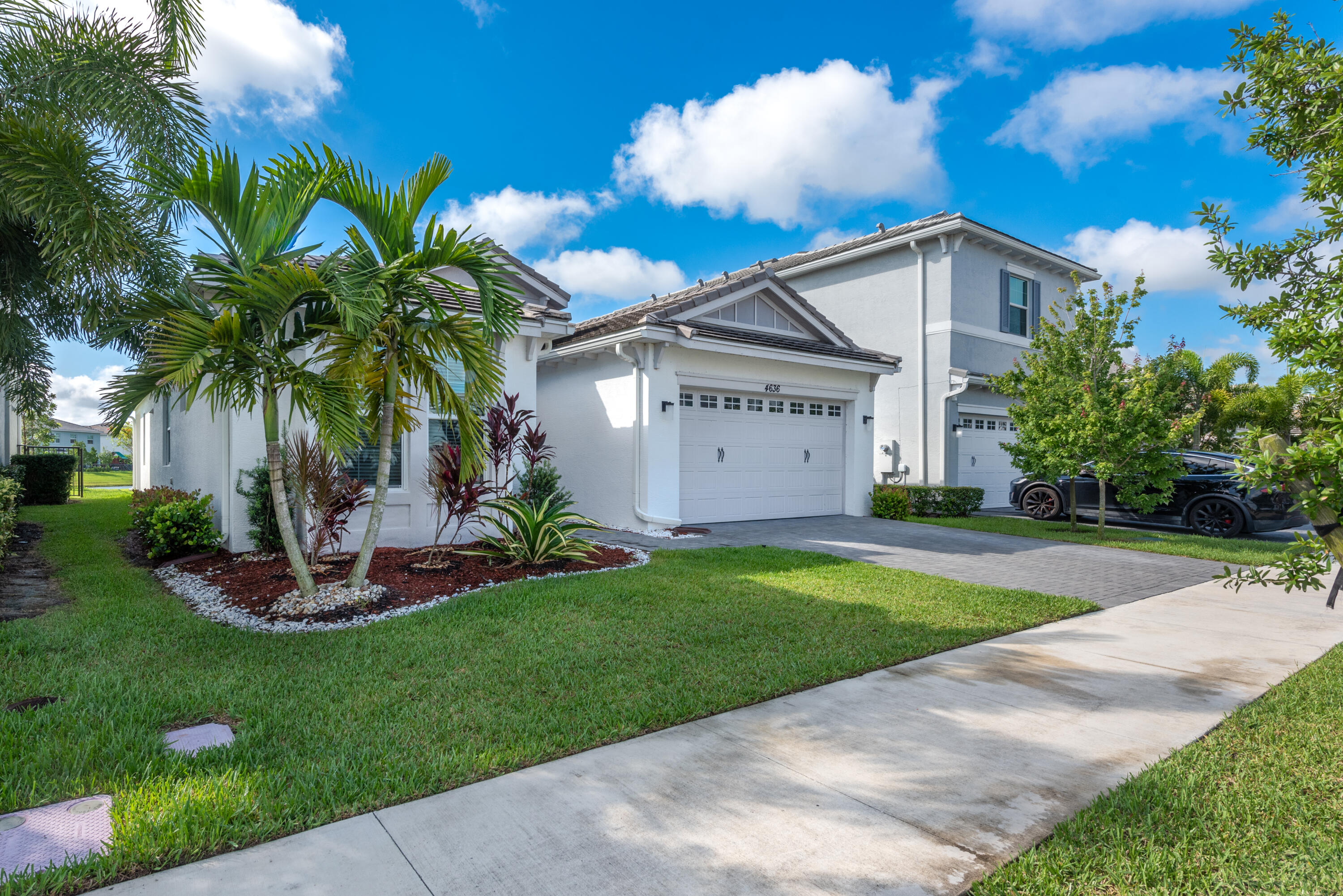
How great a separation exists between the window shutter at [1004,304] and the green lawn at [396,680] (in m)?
11.3

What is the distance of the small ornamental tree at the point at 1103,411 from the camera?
1122cm

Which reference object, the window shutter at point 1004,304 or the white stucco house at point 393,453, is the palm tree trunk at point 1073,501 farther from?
the white stucco house at point 393,453

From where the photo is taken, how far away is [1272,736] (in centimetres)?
364

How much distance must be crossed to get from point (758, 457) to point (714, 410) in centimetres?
140

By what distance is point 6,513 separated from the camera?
8773mm

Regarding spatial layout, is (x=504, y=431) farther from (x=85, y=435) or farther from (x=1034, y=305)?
(x=85, y=435)

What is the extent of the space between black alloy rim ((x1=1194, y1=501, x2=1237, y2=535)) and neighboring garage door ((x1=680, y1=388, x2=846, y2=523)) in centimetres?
648

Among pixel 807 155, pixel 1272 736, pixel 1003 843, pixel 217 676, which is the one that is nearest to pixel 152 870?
pixel 217 676

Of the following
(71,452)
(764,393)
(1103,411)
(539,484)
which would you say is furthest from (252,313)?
(71,452)

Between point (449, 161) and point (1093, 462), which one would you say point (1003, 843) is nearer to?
point (449, 161)

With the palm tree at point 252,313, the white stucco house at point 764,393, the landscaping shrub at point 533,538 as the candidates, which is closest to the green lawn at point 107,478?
the white stucco house at point 764,393

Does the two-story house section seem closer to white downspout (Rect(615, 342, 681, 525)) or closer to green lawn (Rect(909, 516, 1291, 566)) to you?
green lawn (Rect(909, 516, 1291, 566))

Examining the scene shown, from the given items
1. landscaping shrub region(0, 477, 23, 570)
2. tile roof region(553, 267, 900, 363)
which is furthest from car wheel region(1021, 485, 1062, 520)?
landscaping shrub region(0, 477, 23, 570)

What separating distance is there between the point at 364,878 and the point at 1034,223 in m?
19.8
